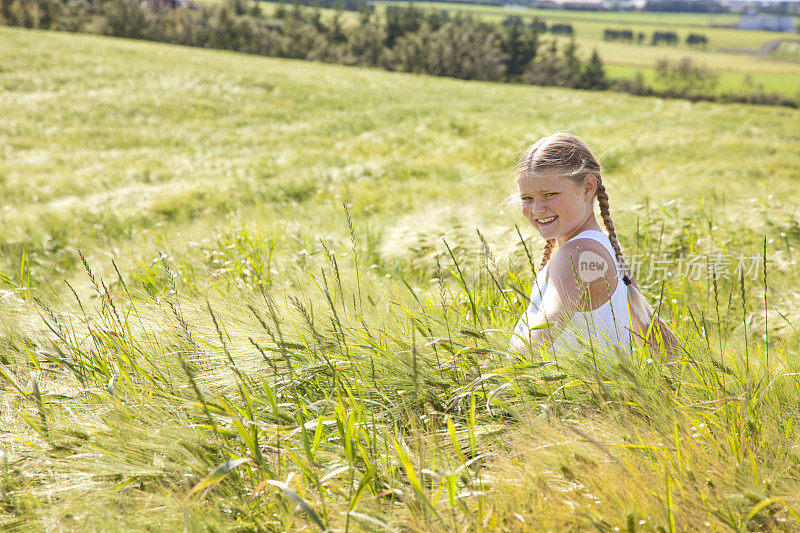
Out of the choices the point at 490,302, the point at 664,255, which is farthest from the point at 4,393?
the point at 664,255

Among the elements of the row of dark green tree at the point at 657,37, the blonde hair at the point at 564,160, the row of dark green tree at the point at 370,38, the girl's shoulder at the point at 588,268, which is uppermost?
the row of dark green tree at the point at 657,37

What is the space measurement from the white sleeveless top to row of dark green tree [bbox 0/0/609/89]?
2958 inches

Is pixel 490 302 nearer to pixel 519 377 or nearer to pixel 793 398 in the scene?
pixel 519 377

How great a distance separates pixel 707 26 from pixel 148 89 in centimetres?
22667

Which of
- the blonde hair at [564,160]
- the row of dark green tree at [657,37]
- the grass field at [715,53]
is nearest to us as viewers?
the blonde hair at [564,160]

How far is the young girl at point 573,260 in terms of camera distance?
8.12ft

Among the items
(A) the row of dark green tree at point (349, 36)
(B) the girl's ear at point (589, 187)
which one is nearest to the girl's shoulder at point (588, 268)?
(B) the girl's ear at point (589, 187)

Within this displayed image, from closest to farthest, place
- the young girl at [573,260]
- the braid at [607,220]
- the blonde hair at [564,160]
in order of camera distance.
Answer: the young girl at [573,260]
the blonde hair at [564,160]
the braid at [607,220]

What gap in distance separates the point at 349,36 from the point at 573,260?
8830 cm

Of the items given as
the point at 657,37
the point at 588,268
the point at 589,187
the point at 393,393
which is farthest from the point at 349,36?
the point at 657,37

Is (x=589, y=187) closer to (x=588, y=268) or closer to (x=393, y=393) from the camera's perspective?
(x=588, y=268)

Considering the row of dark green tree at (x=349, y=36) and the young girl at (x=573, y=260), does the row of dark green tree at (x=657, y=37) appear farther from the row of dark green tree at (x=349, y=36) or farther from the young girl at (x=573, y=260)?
the young girl at (x=573, y=260)

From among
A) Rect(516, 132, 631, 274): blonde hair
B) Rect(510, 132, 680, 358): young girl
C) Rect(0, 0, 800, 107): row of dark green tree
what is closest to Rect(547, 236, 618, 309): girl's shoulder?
Rect(510, 132, 680, 358): young girl

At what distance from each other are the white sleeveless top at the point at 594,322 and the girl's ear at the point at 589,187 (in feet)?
0.64
